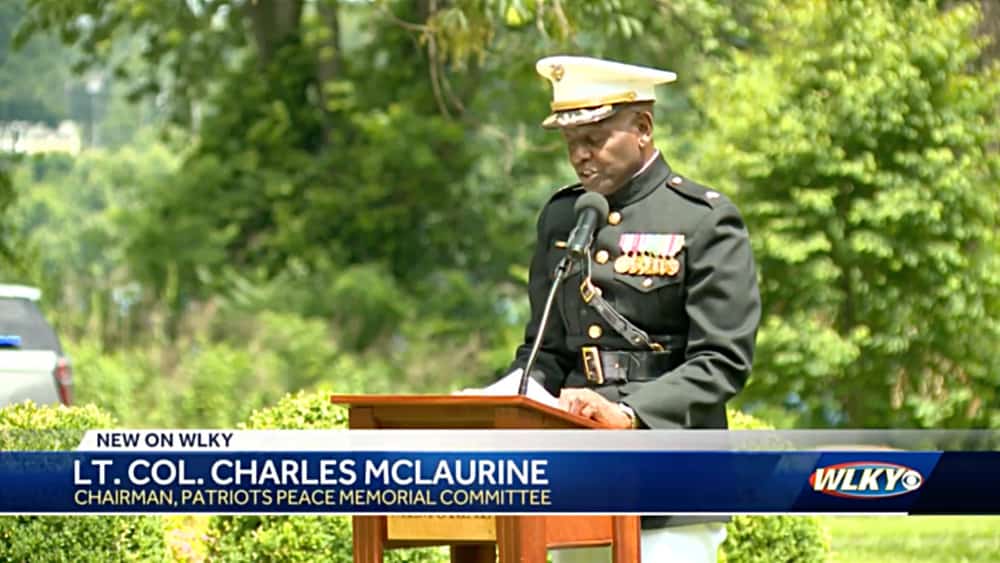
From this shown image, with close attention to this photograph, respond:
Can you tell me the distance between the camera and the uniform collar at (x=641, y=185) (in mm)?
5297

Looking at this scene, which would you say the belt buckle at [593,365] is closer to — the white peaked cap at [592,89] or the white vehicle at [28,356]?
the white peaked cap at [592,89]

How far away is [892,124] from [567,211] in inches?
375

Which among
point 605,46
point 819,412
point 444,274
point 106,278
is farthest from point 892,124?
point 106,278

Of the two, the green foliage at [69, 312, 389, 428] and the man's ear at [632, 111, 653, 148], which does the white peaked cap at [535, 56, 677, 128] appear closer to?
the man's ear at [632, 111, 653, 148]

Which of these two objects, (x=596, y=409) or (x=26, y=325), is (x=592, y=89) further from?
(x=26, y=325)

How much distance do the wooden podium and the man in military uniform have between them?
0.18 metres

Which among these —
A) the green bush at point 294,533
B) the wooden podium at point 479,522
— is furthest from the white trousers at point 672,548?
the green bush at point 294,533

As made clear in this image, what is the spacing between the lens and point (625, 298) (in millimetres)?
5207

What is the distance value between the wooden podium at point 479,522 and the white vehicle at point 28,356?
7.06 metres

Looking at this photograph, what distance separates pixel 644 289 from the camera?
16.9 ft

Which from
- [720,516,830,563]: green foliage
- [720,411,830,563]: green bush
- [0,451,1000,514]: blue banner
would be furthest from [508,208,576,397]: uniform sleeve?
[720,516,830,563]: green foliage

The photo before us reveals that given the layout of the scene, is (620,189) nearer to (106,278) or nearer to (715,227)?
(715,227)

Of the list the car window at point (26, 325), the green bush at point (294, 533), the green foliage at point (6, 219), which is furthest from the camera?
the green foliage at point (6, 219)

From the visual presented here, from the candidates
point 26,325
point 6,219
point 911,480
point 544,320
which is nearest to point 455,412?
point 544,320
